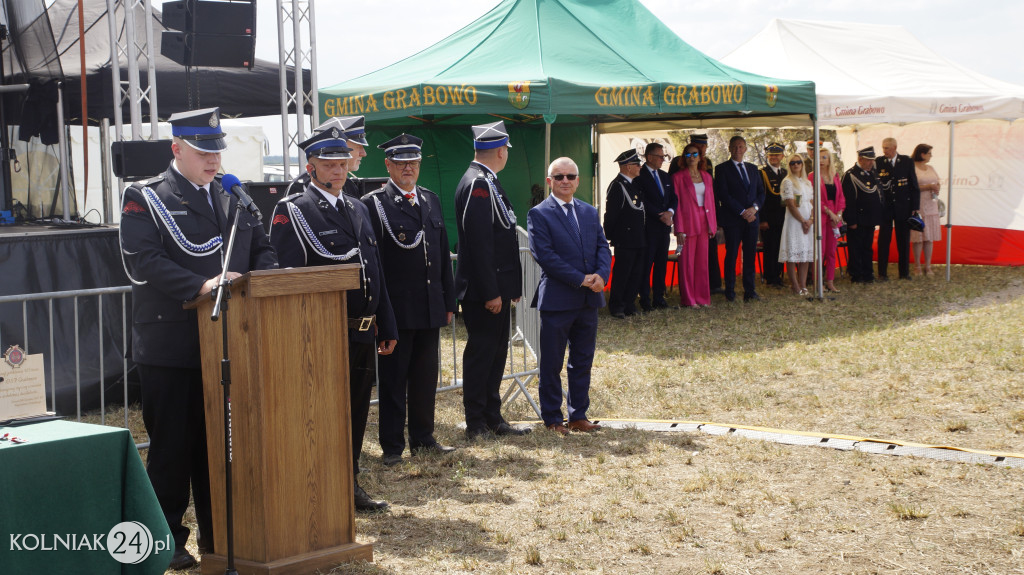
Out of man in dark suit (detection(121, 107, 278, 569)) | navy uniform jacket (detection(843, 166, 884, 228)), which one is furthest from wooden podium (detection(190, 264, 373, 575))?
navy uniform jacket (detection(843, 166, 884, 228))

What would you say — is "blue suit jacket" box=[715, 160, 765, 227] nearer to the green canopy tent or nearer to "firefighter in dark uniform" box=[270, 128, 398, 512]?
the green canopy tent

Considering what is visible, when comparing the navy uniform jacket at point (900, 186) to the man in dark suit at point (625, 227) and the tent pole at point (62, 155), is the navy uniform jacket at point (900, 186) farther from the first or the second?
the tent pole at point (62, 155)

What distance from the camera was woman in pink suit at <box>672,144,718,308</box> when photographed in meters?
11.3

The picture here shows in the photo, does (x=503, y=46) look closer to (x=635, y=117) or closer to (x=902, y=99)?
(x=635, y=117)

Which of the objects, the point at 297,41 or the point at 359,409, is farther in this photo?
the point at 297,41

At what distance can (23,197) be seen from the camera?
9.87 metres

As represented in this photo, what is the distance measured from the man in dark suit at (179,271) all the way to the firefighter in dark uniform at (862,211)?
10842 mm

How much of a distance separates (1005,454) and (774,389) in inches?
84.6

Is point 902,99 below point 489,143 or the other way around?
the other way around

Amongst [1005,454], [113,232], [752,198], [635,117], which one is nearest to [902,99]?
[752,198]

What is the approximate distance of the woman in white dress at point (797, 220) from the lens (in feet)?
39.4

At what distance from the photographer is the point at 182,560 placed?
12.7 feet

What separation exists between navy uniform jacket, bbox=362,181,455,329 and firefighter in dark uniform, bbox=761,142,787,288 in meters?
7.63

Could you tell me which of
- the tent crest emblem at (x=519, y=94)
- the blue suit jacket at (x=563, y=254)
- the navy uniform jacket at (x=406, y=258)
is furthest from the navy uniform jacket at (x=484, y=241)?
the tent crest emblem at (x=519, y=94)
